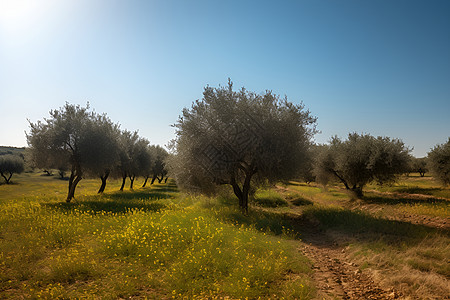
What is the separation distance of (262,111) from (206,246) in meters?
9.65

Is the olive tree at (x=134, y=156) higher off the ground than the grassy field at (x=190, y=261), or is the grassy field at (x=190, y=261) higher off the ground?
the olive tree at (x=134, y=156)

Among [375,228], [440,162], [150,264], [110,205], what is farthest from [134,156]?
[440,162]

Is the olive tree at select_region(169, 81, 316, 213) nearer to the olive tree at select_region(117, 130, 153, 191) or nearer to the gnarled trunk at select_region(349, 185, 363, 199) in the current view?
the gnarled trunk at select_region(349, 185, 363, 199)

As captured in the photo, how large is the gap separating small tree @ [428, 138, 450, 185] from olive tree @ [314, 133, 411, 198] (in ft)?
24.2

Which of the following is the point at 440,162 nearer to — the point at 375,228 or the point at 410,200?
the point at 410,200

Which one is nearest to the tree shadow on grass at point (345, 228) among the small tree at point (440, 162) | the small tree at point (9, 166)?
the small tree at point (440, 162)

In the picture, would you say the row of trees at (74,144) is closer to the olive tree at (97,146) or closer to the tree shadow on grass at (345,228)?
the olive tree at (97,146)

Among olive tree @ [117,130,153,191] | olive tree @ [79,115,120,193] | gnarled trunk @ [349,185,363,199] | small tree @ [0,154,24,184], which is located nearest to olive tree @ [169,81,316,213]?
olive tree @ [79,115,120,193]

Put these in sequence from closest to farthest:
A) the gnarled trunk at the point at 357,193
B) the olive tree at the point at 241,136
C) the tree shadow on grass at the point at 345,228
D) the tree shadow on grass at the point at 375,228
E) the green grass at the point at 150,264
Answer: the green grass at the point at 150,264
the tree shadow on grass at the point at 375,228
the tree shadow on grass at the point at 345,228
the olive tree at the point at 241,136
the gnarled trunk at the point at 357,193

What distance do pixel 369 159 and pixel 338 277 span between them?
865 inches

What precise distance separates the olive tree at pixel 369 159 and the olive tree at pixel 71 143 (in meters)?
27.3

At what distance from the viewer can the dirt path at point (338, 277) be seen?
18.5 ft

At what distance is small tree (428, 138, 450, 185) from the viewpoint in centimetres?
2656

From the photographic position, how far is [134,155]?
3747 cm
